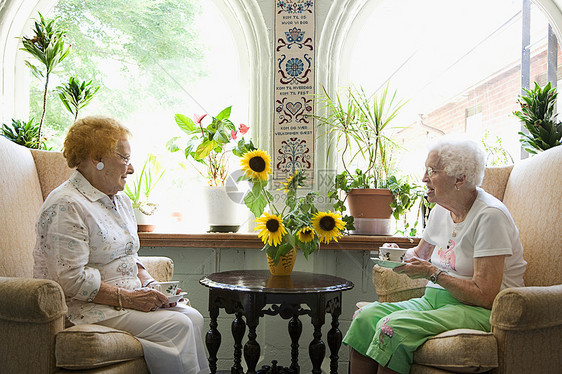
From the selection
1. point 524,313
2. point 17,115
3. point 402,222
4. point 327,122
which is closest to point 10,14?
point 17,115

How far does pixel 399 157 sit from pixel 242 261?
1143 mm

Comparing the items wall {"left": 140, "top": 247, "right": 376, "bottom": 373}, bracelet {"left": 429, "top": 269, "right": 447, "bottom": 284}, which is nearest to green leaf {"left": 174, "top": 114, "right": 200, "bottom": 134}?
wall {"left": 140, "top": 247, "right": 376, "bottom": 373}

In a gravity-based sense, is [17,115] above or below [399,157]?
above

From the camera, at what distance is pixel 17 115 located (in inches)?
133

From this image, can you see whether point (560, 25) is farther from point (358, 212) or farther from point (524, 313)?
point (524, 313)

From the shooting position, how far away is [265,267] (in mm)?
3111

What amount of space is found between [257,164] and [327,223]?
1.31 ft

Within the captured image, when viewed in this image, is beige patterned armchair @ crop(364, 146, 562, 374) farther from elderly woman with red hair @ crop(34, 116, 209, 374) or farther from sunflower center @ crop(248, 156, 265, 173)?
sunflower center @ crop(248, 156, 265, 173)

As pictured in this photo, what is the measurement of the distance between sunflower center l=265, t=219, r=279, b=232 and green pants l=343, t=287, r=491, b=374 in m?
0.51

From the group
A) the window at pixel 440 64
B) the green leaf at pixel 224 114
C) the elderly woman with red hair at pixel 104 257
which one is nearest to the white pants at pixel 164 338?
the elderly woman with red hair at pixel 104 257

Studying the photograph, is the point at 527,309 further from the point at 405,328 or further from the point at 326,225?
the point at 326,225

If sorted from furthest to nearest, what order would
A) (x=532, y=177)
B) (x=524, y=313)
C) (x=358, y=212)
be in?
(x=358, y=212) < (x=532, y=177) < (x=524, y=313)

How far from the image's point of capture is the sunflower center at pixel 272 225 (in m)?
2.29

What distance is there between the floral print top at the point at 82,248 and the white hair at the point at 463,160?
1298 mm
